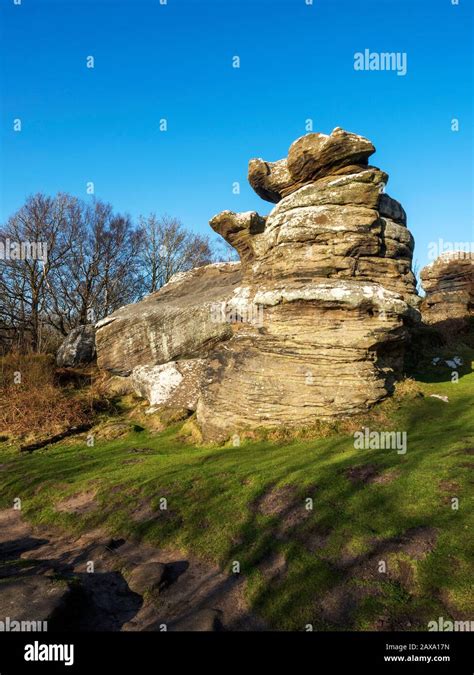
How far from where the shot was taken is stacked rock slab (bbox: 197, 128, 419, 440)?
12.3m

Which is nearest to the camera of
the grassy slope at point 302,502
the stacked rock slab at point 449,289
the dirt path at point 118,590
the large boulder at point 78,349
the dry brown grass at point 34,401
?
the grassy slope at point 302,502

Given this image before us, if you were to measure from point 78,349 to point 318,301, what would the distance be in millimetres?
18454

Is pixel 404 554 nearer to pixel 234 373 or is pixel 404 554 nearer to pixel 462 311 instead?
pixel 234 373

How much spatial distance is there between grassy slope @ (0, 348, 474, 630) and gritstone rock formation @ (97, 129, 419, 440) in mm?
1260

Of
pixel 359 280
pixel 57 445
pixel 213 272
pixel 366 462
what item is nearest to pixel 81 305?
pixel 213 272

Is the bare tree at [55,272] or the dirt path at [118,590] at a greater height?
the bare tree at [55,272]

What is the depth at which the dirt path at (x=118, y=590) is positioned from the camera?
557 cm

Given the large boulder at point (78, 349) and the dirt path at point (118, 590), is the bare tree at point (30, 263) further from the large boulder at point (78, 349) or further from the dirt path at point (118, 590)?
the dirt path at point (118, 590)

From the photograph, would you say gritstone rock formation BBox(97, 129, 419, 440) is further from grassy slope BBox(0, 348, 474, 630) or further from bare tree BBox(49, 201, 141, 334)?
bare tree BBox(49, 201, 141, 334)

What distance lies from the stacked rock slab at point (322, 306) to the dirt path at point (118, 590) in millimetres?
5890

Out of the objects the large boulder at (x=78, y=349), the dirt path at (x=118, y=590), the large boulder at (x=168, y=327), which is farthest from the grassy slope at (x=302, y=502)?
the large boulder at (x=78, y=349)

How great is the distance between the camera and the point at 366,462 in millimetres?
8703

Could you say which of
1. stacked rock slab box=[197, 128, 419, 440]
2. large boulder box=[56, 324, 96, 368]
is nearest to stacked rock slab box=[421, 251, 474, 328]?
stacked rock slab box=[197, 128, 419, 440]

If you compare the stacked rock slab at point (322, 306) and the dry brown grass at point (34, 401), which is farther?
the dry brown grass at point (34, 401)
